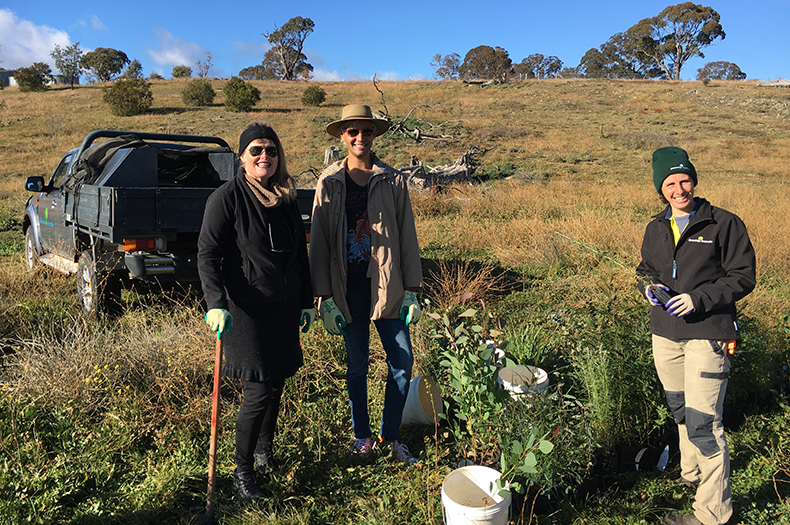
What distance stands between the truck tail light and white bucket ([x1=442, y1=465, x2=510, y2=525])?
347cm

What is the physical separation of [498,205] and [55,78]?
201ft

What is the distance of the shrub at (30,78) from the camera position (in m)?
42.2

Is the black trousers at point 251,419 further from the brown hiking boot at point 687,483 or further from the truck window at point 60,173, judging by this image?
the truck window at point 60,173

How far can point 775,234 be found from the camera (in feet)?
23.1

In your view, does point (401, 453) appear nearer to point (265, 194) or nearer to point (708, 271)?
point (265, 194)

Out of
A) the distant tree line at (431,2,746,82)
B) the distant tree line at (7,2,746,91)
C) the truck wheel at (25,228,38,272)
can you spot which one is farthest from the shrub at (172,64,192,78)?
the truck wheel at (25,228,38,272)

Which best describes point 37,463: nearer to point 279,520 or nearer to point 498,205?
point 279,520

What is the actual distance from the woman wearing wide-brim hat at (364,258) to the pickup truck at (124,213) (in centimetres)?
237

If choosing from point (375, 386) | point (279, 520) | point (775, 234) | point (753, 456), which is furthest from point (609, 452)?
point (775, 234)

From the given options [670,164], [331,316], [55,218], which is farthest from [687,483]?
[55,218]

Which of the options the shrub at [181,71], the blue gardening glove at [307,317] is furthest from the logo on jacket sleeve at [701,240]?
the shrub at [181,71]

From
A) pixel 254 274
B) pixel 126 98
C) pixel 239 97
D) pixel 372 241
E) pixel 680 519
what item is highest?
pixel 239 97

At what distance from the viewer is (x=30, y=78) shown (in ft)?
141

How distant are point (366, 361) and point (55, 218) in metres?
5.11
